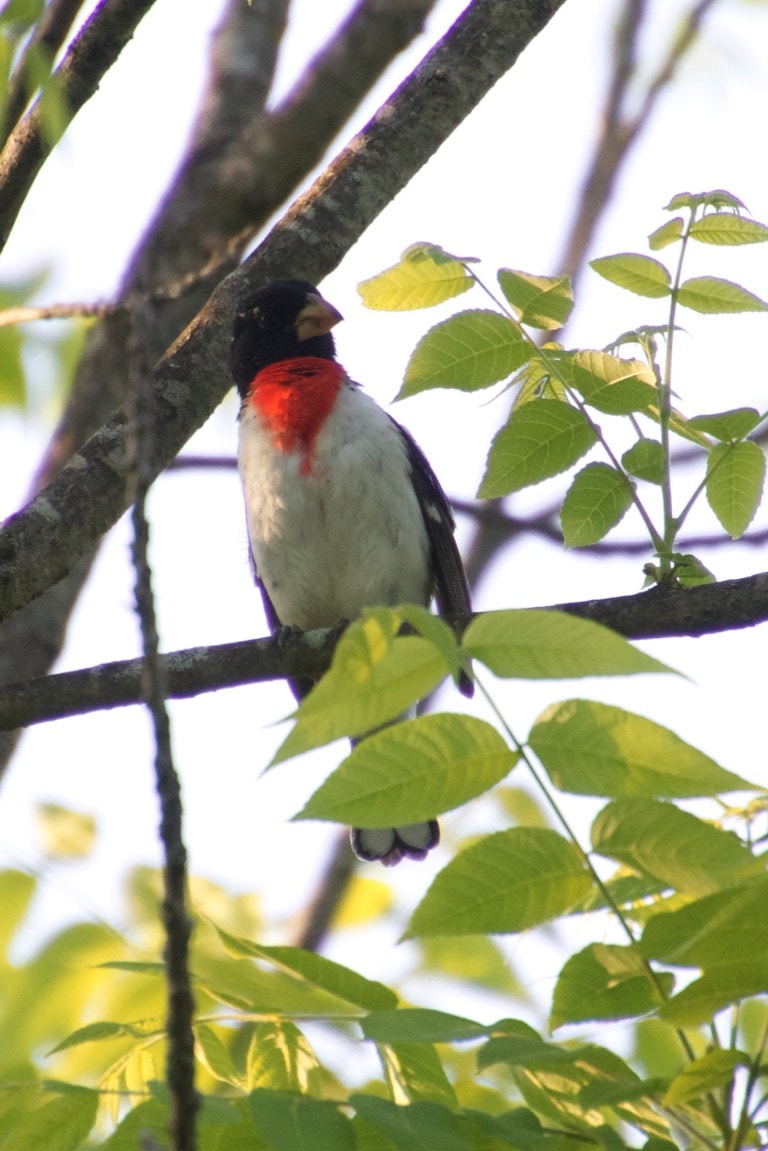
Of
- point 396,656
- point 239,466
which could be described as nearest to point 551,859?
point 396,656

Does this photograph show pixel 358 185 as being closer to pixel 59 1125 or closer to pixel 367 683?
pixel 367 683

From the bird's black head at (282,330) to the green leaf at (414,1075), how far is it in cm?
374

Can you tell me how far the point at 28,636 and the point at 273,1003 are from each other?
3404mm

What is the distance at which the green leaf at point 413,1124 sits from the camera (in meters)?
1.90

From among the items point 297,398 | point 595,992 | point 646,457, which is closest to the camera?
point 595,992

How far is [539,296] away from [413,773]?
1659mm

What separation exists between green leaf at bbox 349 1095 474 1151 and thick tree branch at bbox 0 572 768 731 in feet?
4.47

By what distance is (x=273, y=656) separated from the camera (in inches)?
145

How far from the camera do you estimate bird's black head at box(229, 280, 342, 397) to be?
5568mm

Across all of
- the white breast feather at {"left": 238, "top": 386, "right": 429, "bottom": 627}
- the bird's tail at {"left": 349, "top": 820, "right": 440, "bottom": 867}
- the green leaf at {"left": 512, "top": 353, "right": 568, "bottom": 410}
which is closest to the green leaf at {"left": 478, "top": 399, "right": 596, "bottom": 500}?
the green leaf at {"left": 512, "top": 353, "right": 568, "bottom": 410}

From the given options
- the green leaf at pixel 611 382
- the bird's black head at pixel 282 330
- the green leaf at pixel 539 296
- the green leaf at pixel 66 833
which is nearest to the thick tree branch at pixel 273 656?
the green leaf at pixel 611 382

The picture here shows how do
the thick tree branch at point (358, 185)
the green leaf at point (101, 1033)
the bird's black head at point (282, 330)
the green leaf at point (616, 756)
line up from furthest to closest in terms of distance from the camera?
the bird's black head at point (282, 330), the thick tree branch at point (358, 185), the green leaf at point (101, 1033), the green leaf at point (616, 756)

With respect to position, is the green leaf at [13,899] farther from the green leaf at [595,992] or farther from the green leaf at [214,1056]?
the green leaf at [595,992]

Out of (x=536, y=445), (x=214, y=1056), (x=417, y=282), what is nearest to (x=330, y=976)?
(x=214, y=1056)
